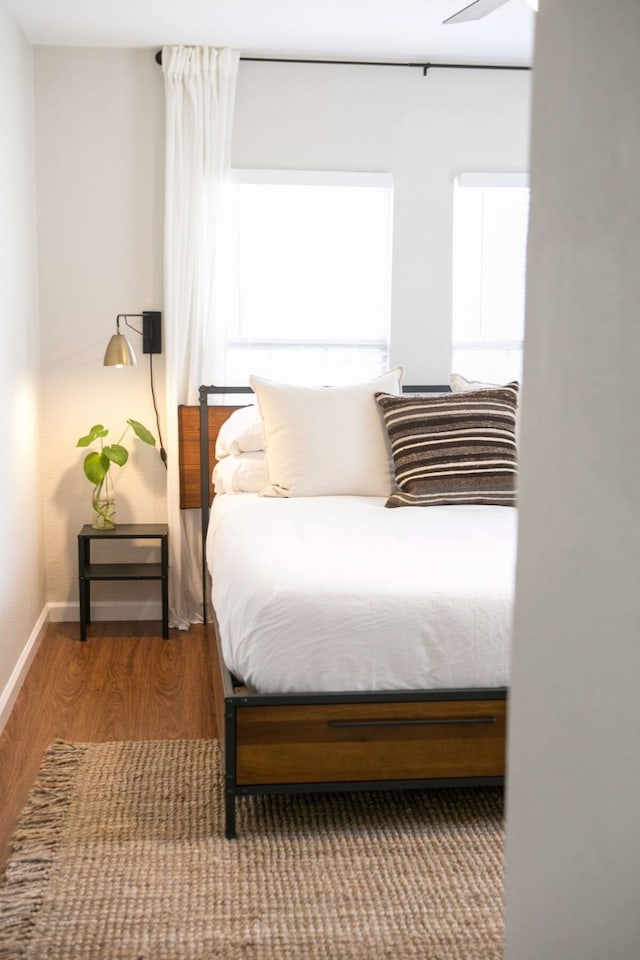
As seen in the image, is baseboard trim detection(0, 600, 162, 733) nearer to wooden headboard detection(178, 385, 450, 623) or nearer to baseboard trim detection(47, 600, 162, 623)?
baseboard trim detection(47, 600, 162, 623)

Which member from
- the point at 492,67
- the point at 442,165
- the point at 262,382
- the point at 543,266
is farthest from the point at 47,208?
the point at 543,266

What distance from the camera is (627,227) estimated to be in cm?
71

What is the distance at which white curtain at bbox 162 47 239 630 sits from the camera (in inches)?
170

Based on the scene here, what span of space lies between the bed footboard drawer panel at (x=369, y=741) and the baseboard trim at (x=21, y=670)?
4.01 ft

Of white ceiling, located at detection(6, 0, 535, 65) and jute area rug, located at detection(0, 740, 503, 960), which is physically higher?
white ceiling, located at detection(6, 0, 535, 65)

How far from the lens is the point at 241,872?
7.75ft

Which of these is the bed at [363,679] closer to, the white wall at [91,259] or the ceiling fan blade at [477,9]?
the ceiling fan blade at [477,9]

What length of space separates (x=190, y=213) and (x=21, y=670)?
6.71 feet

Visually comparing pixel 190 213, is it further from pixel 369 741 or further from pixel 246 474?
pixel 369 741

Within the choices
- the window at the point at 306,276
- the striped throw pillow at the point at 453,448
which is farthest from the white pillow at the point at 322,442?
the window at the point at 306,276

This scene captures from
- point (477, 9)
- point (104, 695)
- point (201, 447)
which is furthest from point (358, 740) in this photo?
point (201, 447)

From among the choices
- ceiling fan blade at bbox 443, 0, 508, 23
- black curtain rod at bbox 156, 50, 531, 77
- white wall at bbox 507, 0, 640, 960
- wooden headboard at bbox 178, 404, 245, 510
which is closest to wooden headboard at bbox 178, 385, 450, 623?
wooden headboard at bbox 178, 404, 245, 510

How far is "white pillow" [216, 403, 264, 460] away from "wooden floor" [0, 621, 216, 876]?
86cm

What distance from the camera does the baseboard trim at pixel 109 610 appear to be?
463cm
